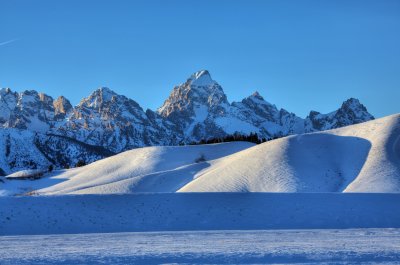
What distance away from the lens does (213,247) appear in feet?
58.6

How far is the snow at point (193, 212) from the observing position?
25766mm

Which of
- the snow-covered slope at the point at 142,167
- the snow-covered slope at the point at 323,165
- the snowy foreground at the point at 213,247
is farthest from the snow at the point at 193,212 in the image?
the snow-covered slope at the point at 142,167

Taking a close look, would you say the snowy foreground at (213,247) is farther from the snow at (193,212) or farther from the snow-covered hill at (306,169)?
the snow-covered hill at (306,169)

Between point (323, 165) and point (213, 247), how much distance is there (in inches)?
1569

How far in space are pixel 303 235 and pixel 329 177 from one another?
103 ft

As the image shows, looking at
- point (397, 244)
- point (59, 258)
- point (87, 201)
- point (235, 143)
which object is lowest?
point (397, 244)

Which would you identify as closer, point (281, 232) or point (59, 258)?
point (59, 258)

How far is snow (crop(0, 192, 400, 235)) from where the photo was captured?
2577 cm

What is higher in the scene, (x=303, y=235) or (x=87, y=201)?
(x=87, y=201)

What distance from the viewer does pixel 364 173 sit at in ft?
166

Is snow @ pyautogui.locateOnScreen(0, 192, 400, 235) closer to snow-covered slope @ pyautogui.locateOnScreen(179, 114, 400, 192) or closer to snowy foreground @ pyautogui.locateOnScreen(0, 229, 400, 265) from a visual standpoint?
snowy foreground @ pyautogui.locateOnScreen(0, 229, 400, 265)

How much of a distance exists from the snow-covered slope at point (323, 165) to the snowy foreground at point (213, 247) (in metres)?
25.6

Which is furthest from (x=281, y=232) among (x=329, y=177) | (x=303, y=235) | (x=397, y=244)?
(x=329, y=177)

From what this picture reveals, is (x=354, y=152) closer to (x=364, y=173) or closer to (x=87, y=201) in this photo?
(x=364, y=173)
